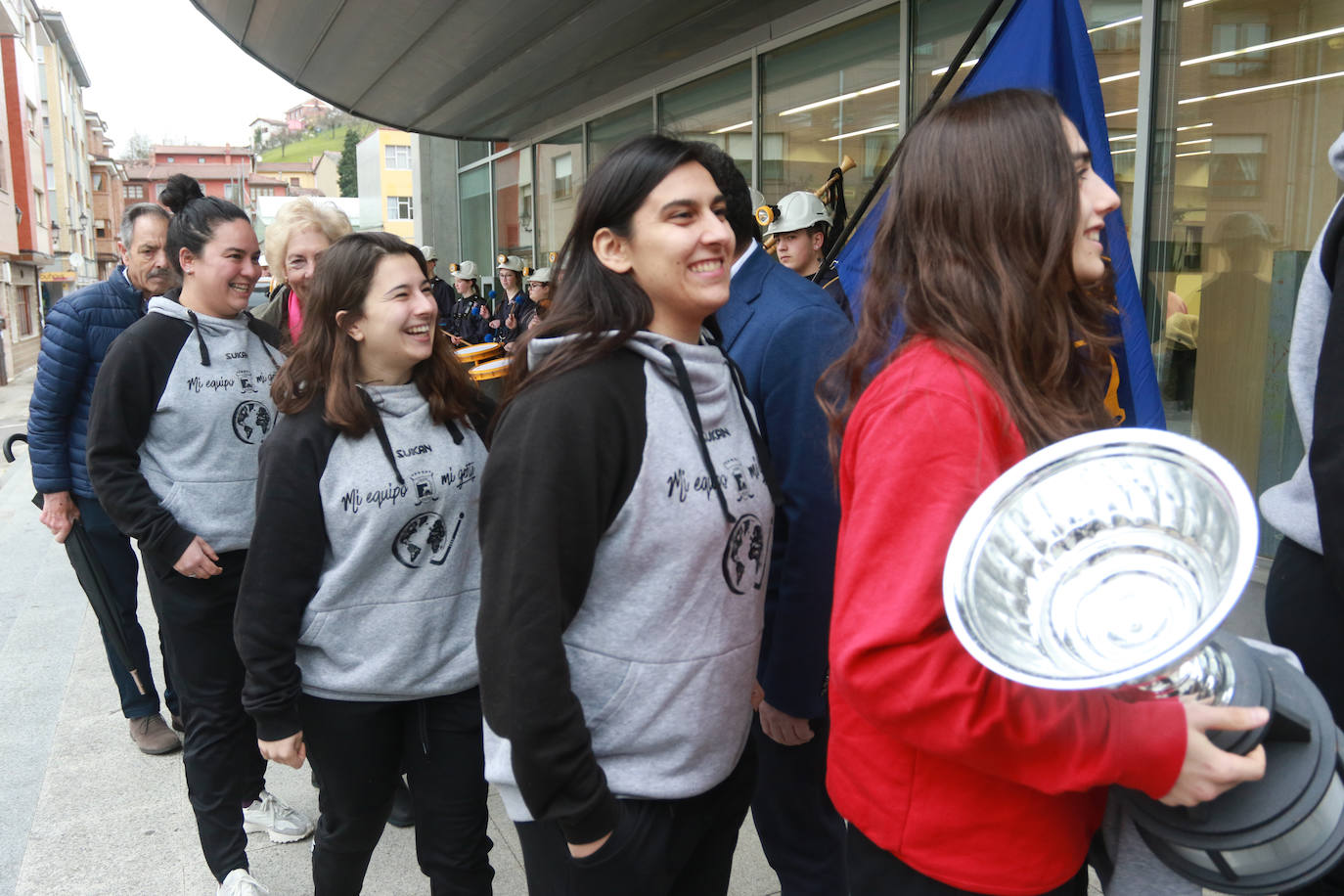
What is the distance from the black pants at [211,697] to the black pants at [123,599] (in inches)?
43.8

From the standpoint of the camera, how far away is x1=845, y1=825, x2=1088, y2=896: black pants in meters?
1.29

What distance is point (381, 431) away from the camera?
2.19 metres

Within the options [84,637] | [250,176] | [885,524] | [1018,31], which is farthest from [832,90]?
[250,176]

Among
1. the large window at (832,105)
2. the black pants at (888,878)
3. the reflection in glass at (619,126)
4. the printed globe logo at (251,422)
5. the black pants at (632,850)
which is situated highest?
the reflection in glass at (619,126)

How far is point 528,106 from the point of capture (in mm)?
11680

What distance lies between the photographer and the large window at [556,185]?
473 inches

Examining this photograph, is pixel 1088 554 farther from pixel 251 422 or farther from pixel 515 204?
pixel 515 204

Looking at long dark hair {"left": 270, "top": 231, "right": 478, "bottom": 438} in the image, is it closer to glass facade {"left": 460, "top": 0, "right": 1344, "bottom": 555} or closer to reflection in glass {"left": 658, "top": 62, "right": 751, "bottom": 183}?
glass facade {"left": 460, "top": 0, "right": 1344, "bottom": 555}

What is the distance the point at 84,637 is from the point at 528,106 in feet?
27.6

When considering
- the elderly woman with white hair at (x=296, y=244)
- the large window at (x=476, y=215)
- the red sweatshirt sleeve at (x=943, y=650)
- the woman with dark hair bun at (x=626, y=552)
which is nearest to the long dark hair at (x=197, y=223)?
the elderly woman with white hair at (x=296, y=244)

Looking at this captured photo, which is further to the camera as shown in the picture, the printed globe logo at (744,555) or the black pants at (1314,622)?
the printed globe logo at (744,555)

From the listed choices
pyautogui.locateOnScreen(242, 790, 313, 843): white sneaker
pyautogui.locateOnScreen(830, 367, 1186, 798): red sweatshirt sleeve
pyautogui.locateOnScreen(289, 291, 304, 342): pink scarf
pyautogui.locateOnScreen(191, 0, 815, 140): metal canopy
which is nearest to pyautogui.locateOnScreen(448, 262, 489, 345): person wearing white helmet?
pyautogui.locateOnScreen(191, 0, 815, 140): metal canopy

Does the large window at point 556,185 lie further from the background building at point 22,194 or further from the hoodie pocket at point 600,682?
the background building at point 22,194

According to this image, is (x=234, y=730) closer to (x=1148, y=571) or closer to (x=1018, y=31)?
(x=1148, y=571)
